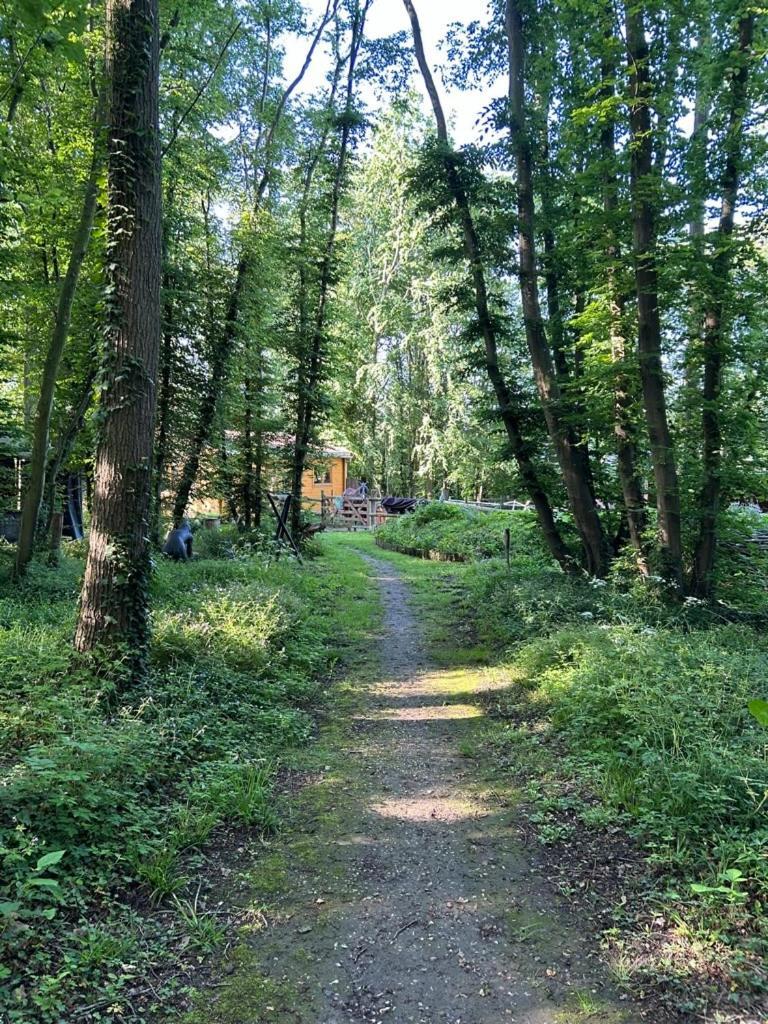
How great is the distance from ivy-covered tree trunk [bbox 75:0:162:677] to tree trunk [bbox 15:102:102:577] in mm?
3062

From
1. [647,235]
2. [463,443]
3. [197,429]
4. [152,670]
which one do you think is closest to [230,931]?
[152,670]

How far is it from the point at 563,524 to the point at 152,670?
300 inches

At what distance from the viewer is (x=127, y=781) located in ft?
11.5

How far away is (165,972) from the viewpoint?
2.51m

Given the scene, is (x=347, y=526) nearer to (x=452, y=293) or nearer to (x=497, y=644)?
(x=452, y=293)

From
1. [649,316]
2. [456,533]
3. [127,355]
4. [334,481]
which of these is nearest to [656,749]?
[127,355]

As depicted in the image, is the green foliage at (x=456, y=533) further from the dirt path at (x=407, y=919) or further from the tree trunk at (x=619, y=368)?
the dirt path at (x=407, y=919)

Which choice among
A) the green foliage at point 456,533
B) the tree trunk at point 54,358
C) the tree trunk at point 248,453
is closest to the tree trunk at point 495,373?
the green foliage at point 456,533

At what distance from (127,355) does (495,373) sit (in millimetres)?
6660

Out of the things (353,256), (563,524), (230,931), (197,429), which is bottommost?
(230,931)

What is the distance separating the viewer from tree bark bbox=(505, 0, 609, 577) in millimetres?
9172

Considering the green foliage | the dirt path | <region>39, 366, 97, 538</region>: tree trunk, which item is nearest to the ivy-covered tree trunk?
the dirt path

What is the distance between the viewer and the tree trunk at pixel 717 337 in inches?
279

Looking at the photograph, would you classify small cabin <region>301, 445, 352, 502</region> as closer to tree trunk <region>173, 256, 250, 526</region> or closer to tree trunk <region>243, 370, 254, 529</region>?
tree trunk <region>243, 370, 254, 529</region>
